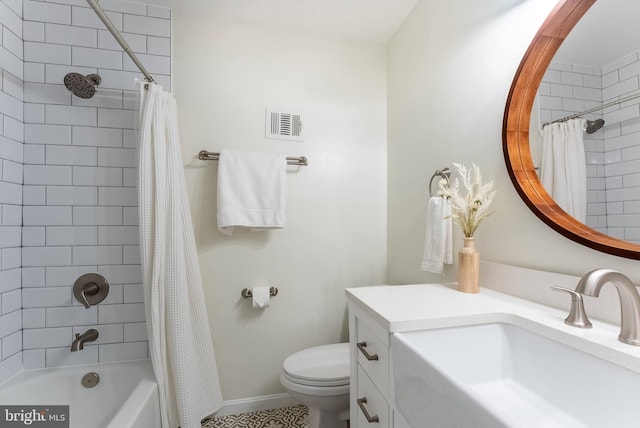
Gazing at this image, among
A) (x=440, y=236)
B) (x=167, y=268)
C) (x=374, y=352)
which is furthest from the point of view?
(x=167, y=268)

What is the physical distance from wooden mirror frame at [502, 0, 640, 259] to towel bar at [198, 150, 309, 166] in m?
1.10

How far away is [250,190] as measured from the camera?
1.68m

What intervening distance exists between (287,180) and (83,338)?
4.59ft

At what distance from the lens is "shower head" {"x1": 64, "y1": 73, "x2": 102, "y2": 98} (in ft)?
4.65

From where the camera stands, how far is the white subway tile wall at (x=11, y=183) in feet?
4.48

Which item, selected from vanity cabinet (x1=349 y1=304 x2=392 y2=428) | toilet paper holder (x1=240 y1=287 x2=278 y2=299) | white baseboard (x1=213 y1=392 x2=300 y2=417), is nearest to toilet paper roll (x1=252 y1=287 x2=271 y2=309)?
toilet paper holder (x1=240 y1=287 x2=278 y2=299)

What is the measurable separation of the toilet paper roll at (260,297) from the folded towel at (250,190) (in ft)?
1.22

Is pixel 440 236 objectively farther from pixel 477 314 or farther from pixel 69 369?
pixel 69 369

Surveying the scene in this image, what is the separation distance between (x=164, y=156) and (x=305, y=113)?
899 mm

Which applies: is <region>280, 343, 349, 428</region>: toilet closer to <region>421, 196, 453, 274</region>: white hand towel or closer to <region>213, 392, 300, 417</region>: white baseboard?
<region>213, 392, 300, 417</region>: white baseboard

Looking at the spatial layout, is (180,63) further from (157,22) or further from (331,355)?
(331,355)

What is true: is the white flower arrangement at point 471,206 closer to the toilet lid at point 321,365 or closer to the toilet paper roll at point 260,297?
the toilet lid at point 321,365

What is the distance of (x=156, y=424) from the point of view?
4.29 feet

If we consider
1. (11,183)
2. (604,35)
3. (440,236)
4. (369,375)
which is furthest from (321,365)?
(11,183)
